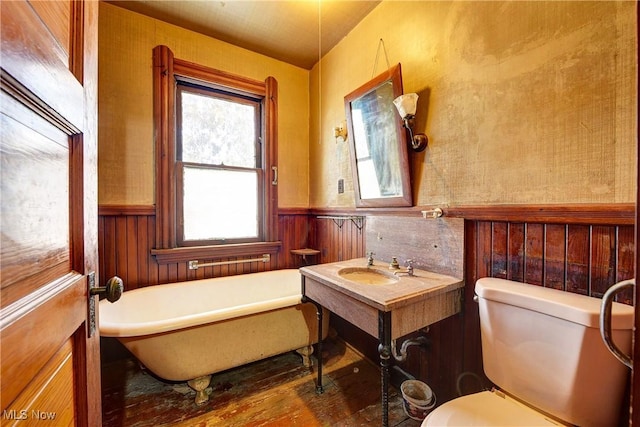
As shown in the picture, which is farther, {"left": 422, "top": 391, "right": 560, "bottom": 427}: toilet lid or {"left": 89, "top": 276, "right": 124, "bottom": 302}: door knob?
{"left": 422, "top": 391, "right": 560, "bottom": 427}: toilet lid

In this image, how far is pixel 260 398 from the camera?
1.60m

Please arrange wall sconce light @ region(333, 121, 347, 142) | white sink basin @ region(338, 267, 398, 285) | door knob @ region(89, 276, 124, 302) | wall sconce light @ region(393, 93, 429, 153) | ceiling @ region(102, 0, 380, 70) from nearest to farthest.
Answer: door knob @ region(89, 276, 124, 302) < wall sconce light @ region(393, 93, 429, 153) < white sink basin @ region(338, 267, 398, 285) < ceiling @ region(102, 0, 380, 70) < wall sconce light @ region(333, 121, 347, 142)

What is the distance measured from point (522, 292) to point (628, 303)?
0.97 ft

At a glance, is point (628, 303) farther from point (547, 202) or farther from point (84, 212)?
point (84, 212)

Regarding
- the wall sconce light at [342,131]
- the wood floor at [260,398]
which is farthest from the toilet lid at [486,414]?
the wall sconce light at [342,131]

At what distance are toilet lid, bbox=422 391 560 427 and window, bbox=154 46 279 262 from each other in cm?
188

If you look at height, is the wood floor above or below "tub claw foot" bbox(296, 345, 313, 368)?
below

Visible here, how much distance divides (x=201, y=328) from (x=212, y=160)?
1399mm

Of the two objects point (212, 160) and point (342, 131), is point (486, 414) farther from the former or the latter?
point (212, 160)

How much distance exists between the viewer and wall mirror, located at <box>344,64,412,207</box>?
5.43 ft

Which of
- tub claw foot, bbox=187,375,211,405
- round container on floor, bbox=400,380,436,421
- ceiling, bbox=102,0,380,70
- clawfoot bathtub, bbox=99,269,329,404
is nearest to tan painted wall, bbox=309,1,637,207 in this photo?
ceiling, bbox=102,0,380,70

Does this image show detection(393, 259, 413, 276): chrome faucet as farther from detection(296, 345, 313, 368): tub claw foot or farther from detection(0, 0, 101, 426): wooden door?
detection(0, 0, 101, 426): wooden door

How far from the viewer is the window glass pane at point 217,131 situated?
223 cm

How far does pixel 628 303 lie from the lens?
0.91 meters
